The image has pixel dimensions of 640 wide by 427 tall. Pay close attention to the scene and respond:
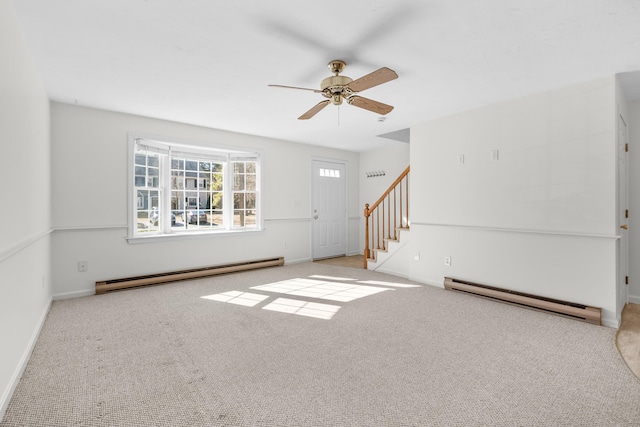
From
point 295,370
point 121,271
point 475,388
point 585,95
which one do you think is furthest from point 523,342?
point 121,271

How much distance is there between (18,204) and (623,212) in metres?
5.55

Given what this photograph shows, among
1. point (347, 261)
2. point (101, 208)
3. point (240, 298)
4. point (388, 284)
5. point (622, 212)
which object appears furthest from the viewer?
point (347, 261)

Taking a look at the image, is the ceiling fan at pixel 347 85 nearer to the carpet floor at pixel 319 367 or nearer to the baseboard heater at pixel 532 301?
the carpet floor at pixel 319 367

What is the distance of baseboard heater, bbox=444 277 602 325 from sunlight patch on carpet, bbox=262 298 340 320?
1.73 meters

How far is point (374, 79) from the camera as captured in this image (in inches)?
93.8

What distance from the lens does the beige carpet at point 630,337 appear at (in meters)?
2.26

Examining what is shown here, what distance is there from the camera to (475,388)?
1916 millimetres

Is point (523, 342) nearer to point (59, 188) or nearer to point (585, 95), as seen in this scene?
point (585, 95)

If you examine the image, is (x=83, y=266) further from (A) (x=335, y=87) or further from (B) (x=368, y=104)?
(B) (x=368, y=104)

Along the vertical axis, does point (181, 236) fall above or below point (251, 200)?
below

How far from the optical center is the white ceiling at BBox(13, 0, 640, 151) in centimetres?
197

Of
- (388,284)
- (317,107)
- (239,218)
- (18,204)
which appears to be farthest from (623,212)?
(18,204)

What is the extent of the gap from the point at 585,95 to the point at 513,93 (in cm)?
62

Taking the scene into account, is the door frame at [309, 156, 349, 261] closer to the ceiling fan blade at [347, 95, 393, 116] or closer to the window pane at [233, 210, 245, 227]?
the window pane at [233, 210, 245, 227]
